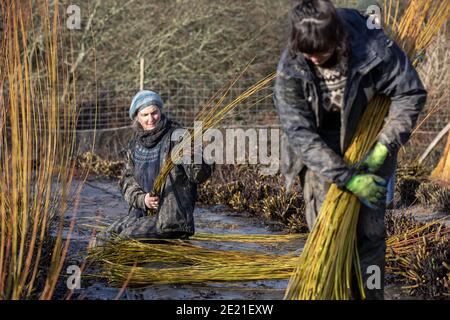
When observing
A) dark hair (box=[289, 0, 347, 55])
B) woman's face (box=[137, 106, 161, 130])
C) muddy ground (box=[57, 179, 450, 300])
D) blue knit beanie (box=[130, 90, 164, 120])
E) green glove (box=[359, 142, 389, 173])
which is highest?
dark hair (box=[289, 0, 347, 55])

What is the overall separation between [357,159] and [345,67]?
1.44 ft

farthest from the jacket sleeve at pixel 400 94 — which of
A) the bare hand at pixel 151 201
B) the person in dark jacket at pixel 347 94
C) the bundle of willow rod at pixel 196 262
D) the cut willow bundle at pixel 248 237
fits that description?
the cut willow bundle at pixel 248 237

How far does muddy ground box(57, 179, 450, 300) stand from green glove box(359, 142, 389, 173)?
4.16ft

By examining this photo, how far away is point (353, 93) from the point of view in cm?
325

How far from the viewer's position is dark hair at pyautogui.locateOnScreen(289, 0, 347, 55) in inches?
121

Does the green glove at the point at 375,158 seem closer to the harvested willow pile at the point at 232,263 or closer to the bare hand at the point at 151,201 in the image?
the harvested willow pile at the point at 232,263

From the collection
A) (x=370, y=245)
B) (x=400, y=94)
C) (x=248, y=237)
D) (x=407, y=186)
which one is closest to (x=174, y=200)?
(x=248, y=237)

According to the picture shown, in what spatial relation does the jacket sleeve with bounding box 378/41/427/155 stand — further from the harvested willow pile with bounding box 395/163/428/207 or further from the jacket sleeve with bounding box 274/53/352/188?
the harvested willow pile with bounding box 395/163/428/207

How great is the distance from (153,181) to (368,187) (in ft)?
7.44

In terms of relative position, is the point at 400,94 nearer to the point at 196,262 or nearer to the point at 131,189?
the point at 196,262

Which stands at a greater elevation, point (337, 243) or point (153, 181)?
point (153, 181)

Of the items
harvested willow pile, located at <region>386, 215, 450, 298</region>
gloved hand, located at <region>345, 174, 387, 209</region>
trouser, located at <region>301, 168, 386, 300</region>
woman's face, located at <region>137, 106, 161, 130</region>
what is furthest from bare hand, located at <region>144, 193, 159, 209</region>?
gloved hand, located at <region>345, 174, 387, 209</region>
